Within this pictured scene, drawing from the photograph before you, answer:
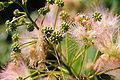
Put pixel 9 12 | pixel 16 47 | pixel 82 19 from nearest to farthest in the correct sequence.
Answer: pixel 16 47, pixel 82 19, pixel 9 12

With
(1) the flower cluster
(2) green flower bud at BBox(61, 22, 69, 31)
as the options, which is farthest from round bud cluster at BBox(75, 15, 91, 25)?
(2) green flower bud at BBox(61, 22, 69, 31)

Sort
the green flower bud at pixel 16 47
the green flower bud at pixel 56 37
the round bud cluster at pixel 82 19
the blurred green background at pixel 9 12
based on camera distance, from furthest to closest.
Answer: the blurred green background at pixel 9 12 → the round bud cluster at pixel 82 19 → the green flower bud at pixel 16 47 → the green flower bud at pixel 56 37

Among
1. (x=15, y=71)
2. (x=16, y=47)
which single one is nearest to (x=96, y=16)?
(x=16, y=47)

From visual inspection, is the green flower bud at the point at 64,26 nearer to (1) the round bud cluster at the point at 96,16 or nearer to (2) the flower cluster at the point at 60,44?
(2) the flower cluster at the point at 60,44

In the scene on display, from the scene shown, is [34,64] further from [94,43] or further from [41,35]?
[94,43]

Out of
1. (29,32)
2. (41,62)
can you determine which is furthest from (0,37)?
(41,62)

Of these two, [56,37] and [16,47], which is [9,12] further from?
[56,37]

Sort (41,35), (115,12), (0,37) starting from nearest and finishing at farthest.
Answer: (41,35) < (115,12) < (0,37)

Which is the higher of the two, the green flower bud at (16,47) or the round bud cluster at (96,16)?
the green flower bud at (16,47)

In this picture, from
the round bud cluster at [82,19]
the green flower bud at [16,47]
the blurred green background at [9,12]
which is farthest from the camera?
the blurred green background at [9,12]

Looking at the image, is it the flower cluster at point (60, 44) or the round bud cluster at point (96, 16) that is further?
the round bud cluster at point (96, 16)

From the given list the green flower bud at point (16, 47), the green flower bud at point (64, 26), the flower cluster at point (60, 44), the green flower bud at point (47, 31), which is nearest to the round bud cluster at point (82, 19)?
the flower cluster at point (60, 44)
